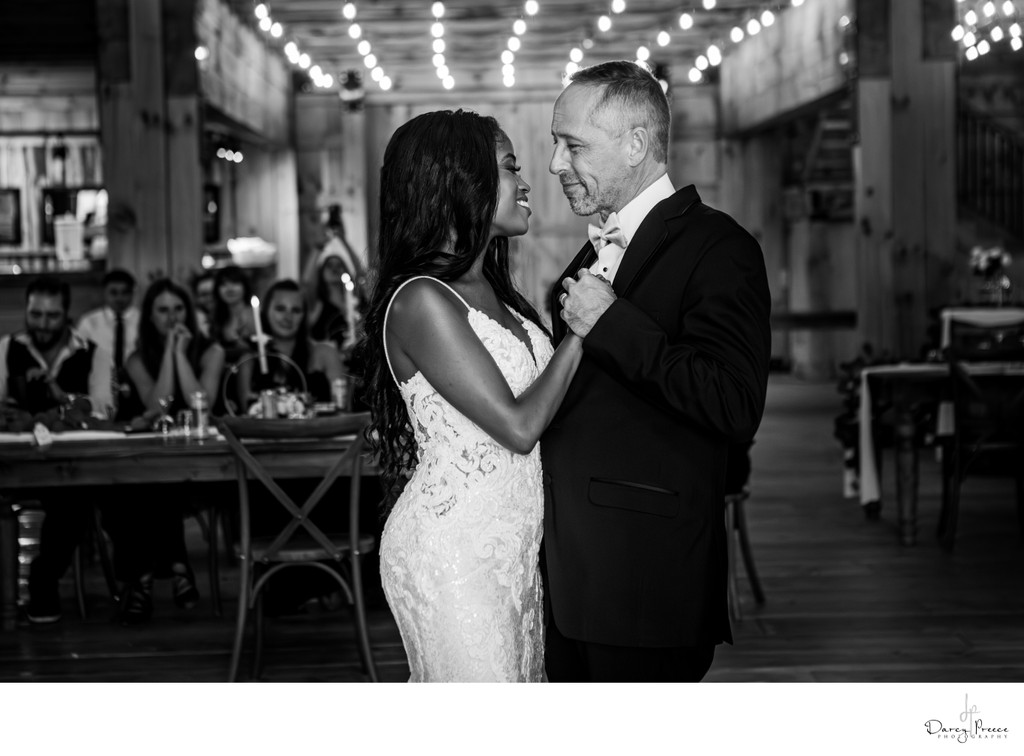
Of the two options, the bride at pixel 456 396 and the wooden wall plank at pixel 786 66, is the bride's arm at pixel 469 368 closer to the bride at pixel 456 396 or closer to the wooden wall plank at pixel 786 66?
the bride at pixel 456 396

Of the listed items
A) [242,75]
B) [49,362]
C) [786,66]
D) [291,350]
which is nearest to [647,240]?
[291,350]

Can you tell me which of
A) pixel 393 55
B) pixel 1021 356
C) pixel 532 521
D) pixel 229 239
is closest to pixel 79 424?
pixel 532 521

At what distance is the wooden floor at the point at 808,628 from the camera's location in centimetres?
449

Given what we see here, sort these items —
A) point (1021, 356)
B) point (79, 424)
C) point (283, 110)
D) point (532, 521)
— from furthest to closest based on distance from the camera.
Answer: point (283, 110) < point (1021, 356) < point (79, 424) < point (532, 521)

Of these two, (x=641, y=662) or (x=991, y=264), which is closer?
(x=641, y=662)

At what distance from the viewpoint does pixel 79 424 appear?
539 centimetres

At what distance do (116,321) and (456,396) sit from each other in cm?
589

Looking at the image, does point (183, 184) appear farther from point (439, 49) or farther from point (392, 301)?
point (392, 301)

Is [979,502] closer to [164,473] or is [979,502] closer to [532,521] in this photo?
[164,473]

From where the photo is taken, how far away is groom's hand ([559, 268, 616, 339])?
7.02ft

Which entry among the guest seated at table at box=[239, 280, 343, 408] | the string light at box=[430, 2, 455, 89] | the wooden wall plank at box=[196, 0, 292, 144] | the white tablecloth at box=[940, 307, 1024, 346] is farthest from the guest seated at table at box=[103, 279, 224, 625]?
the string light at box=[430, 2, 455, 89]

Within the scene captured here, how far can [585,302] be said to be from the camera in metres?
2.15

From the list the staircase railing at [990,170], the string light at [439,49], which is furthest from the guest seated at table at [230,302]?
the staircase railing at [990,170]
